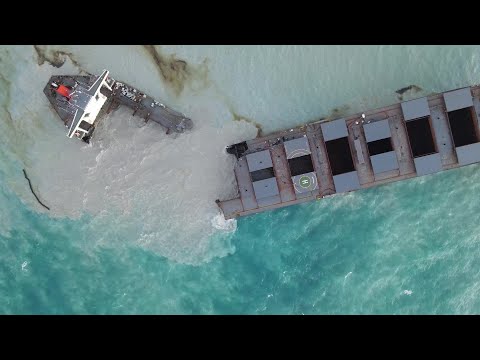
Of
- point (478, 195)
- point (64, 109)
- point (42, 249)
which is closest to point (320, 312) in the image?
point (478, 195)

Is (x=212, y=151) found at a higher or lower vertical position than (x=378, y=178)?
higher

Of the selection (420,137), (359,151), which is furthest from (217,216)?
(420,137)

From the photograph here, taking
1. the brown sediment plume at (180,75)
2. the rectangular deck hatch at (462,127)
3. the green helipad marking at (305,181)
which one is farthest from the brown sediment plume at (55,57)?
the rectangular deck hatch at (462,127)

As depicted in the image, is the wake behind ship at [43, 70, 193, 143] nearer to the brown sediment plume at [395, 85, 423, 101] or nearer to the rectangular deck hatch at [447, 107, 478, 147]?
the brown sediment plume at [395, 85, 423, 101]

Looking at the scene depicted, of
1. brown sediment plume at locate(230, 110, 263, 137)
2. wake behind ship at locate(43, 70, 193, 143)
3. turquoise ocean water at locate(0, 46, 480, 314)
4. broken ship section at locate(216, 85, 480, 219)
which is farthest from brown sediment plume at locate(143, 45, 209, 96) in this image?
broken ship section at locate(216, 85, 480, 219)

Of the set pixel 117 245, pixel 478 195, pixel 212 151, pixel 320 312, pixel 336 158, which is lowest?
pixel 320 312

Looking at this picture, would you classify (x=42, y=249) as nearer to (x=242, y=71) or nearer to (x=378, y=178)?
(x=242, y=71)
